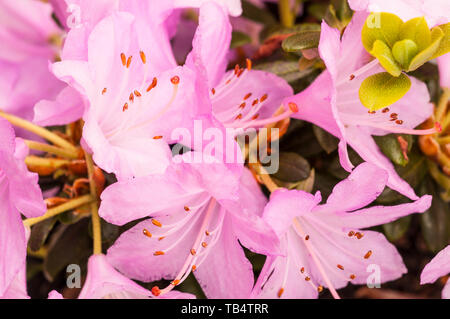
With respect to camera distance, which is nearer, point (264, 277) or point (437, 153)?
point (264, 277)

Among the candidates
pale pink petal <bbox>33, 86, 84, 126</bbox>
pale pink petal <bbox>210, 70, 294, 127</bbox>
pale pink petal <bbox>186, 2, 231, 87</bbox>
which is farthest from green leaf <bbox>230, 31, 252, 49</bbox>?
pale pink petal <bbox>33, 86, 84, 126</bbox>

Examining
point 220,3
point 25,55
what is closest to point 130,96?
point 220,3

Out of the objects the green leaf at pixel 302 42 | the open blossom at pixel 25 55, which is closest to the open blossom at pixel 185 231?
the green leaf at pixel 302 42

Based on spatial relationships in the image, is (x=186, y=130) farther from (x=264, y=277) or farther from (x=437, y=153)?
(x=437, y=153)

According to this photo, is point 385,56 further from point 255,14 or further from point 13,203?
point 255,14

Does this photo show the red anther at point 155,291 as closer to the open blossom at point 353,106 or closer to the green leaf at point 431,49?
the open blossom at point 353,106

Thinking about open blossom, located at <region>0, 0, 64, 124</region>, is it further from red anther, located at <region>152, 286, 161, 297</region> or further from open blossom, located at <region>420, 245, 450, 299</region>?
open blossom, located at <region>420, 245, 450, 299</region>

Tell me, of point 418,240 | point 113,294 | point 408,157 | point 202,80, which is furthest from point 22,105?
point 418,240
